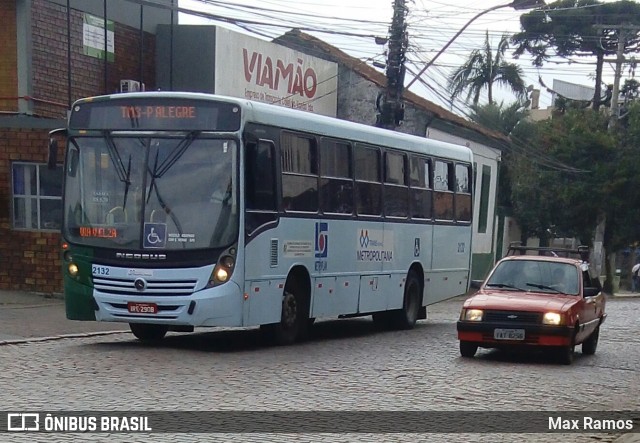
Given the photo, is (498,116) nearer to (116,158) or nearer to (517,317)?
(517,317)

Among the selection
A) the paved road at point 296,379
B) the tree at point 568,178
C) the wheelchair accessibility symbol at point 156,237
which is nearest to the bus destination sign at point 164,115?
the wheelchair accessibility symbol at point 156,237

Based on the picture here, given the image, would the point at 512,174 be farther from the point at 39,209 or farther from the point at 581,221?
the point at 39,209

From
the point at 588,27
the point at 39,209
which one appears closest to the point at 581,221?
the point at 588,27

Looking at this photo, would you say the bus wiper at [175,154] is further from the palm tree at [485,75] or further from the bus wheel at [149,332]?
the palm tree at [485,75]

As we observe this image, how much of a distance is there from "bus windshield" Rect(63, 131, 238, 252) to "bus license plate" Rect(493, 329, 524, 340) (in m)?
3.77

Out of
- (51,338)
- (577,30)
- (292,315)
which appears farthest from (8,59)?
(577,30)

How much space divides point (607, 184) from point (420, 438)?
3818 cm

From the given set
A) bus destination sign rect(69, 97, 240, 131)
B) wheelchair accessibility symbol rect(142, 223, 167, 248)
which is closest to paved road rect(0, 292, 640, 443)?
wheelchair accessibility symbol rect(142, 223, 167, 248)

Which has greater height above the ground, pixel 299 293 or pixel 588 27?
pixel 588 27

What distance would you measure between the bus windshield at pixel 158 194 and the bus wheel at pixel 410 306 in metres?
6.89

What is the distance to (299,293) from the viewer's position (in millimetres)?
16266

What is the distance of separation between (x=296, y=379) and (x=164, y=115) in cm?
418

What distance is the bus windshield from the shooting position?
46.6 feet

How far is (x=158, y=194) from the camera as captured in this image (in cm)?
1426
